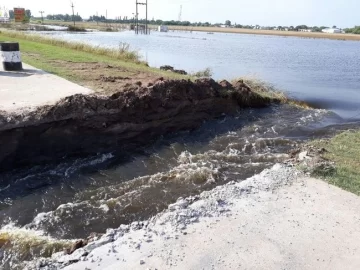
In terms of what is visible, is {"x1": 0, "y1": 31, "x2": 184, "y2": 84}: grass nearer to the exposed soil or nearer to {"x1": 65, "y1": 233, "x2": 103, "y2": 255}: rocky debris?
the exposed soil

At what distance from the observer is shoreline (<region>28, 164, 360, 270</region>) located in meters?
4.94

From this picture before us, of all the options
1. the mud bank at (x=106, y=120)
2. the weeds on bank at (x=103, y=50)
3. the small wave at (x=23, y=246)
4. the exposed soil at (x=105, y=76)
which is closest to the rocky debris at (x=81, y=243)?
the small wave at (x=23, y=246)

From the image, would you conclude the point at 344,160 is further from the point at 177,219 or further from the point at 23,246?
the point at 23,246

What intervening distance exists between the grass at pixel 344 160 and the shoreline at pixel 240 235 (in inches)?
13.2

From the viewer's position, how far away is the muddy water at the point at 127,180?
6.27 m

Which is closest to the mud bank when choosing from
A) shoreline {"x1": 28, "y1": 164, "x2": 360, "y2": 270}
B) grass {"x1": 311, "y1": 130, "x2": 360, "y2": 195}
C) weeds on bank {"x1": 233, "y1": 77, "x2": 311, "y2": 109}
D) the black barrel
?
weeds on bank {"x1": 233, "y1": 77, "x2": 311, "y2": 109}

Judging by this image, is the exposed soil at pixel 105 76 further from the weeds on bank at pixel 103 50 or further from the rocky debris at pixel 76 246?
the rocky debris at pixel 76 246

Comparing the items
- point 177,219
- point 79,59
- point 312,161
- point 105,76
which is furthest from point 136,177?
point 79,59

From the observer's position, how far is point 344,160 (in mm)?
8289

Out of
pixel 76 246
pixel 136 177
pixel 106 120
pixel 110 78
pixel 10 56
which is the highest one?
pixel 10 56

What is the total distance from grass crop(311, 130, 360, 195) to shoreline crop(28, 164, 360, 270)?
0.34 metres

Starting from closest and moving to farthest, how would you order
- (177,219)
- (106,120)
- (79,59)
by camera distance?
(177,219) < (106,120) < (79,59)

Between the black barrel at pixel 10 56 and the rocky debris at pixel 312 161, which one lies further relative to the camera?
the black barrel at pixel 10 56

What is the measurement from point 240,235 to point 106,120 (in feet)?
18.8
